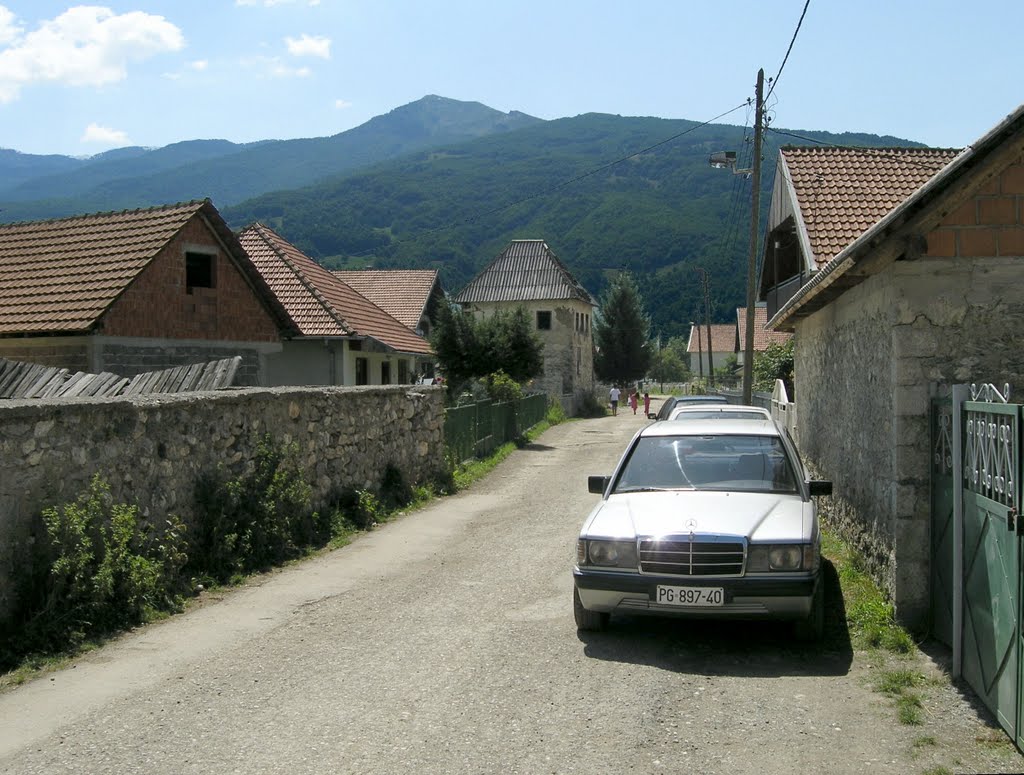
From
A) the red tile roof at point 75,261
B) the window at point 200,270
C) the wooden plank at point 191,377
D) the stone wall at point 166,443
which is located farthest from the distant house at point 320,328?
the wooden plank at point 191,377

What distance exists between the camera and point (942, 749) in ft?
16.3

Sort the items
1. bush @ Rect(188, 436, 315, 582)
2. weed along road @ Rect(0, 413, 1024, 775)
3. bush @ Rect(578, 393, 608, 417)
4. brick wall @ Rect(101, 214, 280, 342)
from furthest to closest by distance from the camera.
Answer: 1. bush @ Rect(578, 393, 608, 417)
2. brick wall @ Rect(101, 214, 280, 342)
3. bush @ Rect(188, 436, 315, 582)
4. weed along road @ Rect(0, 413, 1024, 775)

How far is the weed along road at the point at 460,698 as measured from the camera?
4.84 m

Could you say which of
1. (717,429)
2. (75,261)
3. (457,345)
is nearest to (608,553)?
(717,429)

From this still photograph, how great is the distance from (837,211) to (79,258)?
13870 millimetres

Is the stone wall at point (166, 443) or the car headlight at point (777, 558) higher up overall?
the stone wall at point (166, 443)

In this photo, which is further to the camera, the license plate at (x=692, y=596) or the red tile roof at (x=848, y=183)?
the red tile roof at (x=848, y=183)

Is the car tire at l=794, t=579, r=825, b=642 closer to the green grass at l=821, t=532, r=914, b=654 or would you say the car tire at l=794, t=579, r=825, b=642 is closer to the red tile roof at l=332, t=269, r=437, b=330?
the green grass at l=821, t=532, r=914, b=654

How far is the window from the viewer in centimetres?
2008

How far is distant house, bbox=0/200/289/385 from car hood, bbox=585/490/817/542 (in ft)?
39.7

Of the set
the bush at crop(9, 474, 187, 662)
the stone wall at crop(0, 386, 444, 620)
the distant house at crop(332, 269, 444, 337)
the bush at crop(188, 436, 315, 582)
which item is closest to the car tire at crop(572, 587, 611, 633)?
the bush at crop(9, 474, 187, 662)

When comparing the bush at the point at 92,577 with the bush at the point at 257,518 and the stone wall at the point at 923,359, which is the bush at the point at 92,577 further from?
the stone wall at the point at 923,359

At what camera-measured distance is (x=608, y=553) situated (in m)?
6.89

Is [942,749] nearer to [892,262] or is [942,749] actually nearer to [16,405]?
[892,262]
